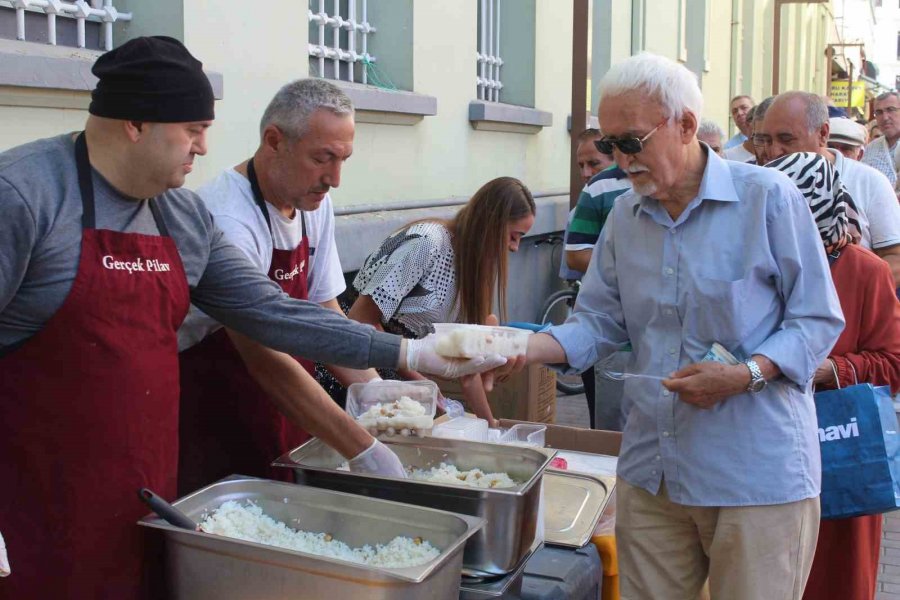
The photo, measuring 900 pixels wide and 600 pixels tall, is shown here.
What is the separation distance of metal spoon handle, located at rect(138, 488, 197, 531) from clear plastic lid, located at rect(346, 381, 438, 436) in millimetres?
810

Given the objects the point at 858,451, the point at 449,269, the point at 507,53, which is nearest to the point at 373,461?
the point at 449,269

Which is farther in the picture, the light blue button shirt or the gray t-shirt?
the light blue button shirt

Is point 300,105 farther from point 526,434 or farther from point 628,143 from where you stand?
point 526,434

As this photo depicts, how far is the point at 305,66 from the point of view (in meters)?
5.35

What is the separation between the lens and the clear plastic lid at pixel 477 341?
2.68m

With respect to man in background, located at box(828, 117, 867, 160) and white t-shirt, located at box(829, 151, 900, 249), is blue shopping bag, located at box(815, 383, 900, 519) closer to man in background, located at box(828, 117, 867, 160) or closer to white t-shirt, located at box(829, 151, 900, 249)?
white t-shirt, located at box(829, 151, 900, 249)

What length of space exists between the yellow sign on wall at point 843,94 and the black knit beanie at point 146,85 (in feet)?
105

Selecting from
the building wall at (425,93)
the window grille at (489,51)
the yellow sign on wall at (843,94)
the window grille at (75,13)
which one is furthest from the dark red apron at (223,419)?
the yellow sign on wall at (843,94)

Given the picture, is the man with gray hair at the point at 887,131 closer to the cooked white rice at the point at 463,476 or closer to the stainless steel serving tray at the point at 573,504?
the stainless steel serving tray at the point at 573,504

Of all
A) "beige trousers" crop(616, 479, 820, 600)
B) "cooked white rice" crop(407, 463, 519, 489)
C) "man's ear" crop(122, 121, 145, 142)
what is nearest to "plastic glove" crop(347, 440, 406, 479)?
"cooked white rice" crop(407, 463, 519, 489)

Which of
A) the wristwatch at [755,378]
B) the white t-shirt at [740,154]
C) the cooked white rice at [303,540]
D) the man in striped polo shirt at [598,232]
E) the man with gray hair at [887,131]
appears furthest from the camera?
the man with gray hair at [887,131]

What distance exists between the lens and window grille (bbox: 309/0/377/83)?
589 centimetres

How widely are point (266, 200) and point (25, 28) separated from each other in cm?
158

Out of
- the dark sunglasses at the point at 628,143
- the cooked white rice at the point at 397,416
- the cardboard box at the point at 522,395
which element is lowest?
the cardboard box at the point at 522,395
